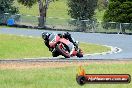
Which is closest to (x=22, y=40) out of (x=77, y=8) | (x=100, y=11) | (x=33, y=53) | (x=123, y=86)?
(x=33, y=53)

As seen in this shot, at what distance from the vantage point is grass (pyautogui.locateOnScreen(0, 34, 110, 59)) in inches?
961

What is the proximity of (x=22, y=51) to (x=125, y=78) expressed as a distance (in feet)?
64.8

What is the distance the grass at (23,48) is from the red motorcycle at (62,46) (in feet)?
17.7

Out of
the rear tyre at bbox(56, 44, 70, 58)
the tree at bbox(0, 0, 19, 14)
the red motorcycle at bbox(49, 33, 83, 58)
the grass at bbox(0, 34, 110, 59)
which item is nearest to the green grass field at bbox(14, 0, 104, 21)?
the tree at bbox(0, 0, 19, 14)

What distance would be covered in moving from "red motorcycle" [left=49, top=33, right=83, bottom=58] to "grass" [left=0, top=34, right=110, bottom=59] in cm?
538

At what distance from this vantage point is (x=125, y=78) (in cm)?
621

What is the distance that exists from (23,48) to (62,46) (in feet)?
31.7

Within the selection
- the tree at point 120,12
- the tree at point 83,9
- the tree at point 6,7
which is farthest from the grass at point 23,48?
the tree at point 83,9

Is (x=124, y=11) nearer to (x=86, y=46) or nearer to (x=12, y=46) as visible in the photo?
(x=86, y=46)

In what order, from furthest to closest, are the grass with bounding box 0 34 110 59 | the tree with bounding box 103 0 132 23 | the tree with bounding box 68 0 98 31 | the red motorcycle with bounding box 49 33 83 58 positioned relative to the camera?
the tree with bounding box 68 0 98 31
the tree with bounding box 103 0 132 23
the grass with bounding box 0 34 110 59
the red motorcycle with bounding box 49 33 83 58

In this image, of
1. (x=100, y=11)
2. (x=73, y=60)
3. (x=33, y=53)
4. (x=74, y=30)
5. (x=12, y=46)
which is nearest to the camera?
(x=73, y=60)

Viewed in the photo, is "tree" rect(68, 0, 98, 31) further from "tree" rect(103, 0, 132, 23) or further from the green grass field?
the green grass field

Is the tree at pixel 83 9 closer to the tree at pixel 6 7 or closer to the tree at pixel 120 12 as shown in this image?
the tree at pixel 120 12

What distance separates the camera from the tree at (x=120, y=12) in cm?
5012
